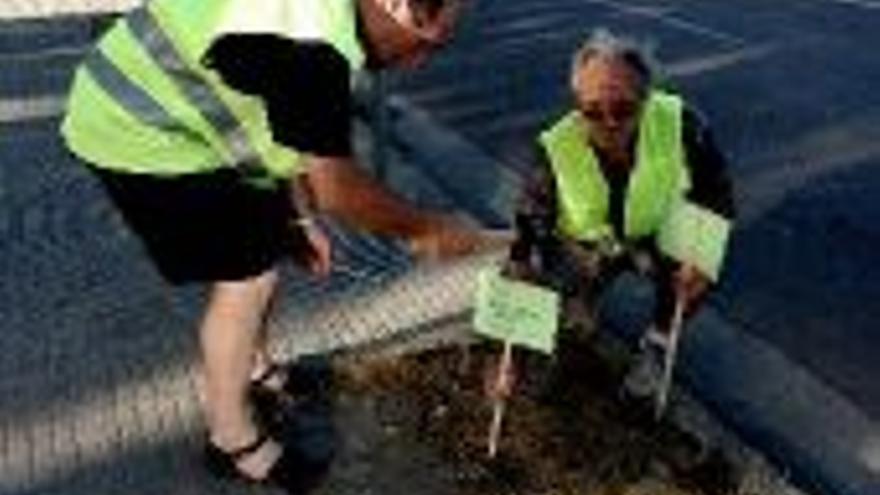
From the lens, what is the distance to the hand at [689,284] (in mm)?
5934

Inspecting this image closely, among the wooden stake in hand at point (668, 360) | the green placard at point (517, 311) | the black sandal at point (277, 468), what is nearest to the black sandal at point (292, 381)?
the black sandal at point (277, 468)

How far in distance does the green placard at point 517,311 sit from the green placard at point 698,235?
53 cm

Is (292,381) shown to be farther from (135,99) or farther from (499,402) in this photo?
(135,99)

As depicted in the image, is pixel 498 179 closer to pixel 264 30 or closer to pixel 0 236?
pixel 0 236

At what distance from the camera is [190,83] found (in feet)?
16.8

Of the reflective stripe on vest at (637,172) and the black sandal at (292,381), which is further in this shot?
the black sandal at (292,381)

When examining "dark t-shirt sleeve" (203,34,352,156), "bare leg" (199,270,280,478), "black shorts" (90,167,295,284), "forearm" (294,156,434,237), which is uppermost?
"dark t-shirt sleeve" (203,34,352,156)

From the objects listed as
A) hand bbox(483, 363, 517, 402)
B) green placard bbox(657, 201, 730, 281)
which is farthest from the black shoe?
green placard bbox(657, 201, 730, 281)

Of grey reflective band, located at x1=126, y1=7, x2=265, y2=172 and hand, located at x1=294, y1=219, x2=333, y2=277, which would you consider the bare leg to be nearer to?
hand, located at x1=294, y1=219, x2=333, y2=277

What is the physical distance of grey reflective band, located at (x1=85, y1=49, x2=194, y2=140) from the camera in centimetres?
518

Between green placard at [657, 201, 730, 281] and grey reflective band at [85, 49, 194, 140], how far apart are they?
1.49 metres

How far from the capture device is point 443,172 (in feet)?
32.9

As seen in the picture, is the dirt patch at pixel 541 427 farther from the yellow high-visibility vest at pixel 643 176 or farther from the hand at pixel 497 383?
the yellow high-visibility vest at pixel 643 176

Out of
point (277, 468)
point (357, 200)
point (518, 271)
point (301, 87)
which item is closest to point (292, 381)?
point (277, 468)
